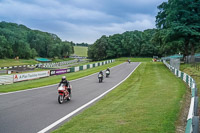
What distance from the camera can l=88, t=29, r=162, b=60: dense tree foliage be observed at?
109938mm

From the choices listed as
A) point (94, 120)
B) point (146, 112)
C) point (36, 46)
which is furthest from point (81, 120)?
point (36, 46)

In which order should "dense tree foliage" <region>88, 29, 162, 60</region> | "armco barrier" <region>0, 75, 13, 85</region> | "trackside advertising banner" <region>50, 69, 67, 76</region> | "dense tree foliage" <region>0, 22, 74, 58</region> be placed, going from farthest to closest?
1. "dense tree foliage" <region>88, 29, 162, 60</region>
2. "dense tree foliage" <region>0, 22, 74, 58</region>
3. "trackside advertising banner" <region>50, 69, 67, 76</region>
4. "armco barrier" <region>0, 75, 13, 85</region>

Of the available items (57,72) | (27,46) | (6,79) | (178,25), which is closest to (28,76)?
(6,79)

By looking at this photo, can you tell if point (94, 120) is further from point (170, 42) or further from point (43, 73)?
point (170, 42)

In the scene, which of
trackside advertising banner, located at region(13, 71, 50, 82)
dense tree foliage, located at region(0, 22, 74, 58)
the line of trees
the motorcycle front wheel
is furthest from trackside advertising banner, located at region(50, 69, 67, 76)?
dense tree foliage, located at region(0, 22, 74, 58)

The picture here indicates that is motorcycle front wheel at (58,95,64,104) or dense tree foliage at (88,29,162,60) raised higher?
dense tree foliage at (88,29,162,60)

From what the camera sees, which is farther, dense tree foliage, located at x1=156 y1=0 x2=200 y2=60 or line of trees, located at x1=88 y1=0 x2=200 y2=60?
line of trees, located at x1=88 y1=0 x2=200 y2=60

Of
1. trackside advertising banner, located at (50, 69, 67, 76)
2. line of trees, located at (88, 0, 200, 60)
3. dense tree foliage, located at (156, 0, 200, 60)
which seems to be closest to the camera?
trackside advertising banner, located at (50, 69, 67, 76)

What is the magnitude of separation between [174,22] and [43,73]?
87.1 ft

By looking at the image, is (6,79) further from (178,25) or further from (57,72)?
(178,25)

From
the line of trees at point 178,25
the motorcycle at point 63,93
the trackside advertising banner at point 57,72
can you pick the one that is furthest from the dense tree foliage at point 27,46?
the motorcycle at point 63,93

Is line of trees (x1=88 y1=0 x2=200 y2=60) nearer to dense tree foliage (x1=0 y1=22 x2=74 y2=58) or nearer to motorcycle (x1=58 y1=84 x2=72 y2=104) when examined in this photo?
motorcycle (x1=58 y1=84 x2=72 y2=104)

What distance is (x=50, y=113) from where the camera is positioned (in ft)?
28.5

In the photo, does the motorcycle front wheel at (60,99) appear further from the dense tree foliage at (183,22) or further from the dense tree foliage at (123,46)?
the dense tree foliage at (123,46)
